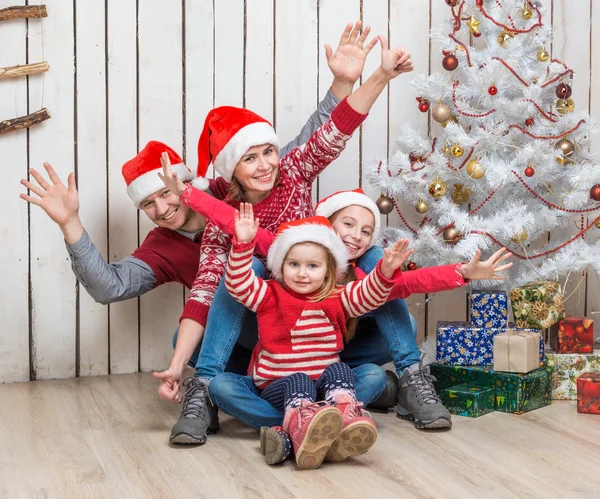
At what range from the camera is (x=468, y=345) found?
2250 millimetres

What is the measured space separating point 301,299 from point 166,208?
63 centimetres

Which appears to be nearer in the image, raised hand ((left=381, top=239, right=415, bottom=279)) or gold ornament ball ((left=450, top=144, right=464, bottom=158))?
raised hand ((left=381, top=239, right=415, bottom=279))

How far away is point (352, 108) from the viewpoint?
2.11m

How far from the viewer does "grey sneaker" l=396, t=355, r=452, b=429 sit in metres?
1.93

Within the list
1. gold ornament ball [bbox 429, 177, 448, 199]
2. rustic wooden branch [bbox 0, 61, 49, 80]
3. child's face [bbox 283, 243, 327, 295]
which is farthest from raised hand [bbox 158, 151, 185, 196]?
gold ornament ball [bbox 429, 177, 448, 199]

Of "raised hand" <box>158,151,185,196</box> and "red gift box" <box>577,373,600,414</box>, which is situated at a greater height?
"raised hand" <box>158,151,185,196</box>

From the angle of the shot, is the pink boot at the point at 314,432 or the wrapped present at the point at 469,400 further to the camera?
the wrapped present at the point at 469,400

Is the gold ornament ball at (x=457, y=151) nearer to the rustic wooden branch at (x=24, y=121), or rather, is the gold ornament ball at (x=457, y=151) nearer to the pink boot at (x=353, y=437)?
the pink boot at (x=353, y=437)

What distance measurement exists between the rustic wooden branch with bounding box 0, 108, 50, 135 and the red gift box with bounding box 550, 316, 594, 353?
5.77 ft

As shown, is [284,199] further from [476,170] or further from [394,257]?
[476,170]

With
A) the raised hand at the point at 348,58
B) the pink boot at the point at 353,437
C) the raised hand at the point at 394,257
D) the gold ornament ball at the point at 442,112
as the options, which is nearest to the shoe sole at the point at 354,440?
the pink boot at the point at 353,437

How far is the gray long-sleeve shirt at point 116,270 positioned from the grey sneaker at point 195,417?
435 mm

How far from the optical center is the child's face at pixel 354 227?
6.88 feet

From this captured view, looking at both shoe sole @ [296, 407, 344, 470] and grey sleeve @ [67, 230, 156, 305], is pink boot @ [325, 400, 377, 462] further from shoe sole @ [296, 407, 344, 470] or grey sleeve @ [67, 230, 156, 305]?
grey sleeve @ [67, 230, 156, 305]
